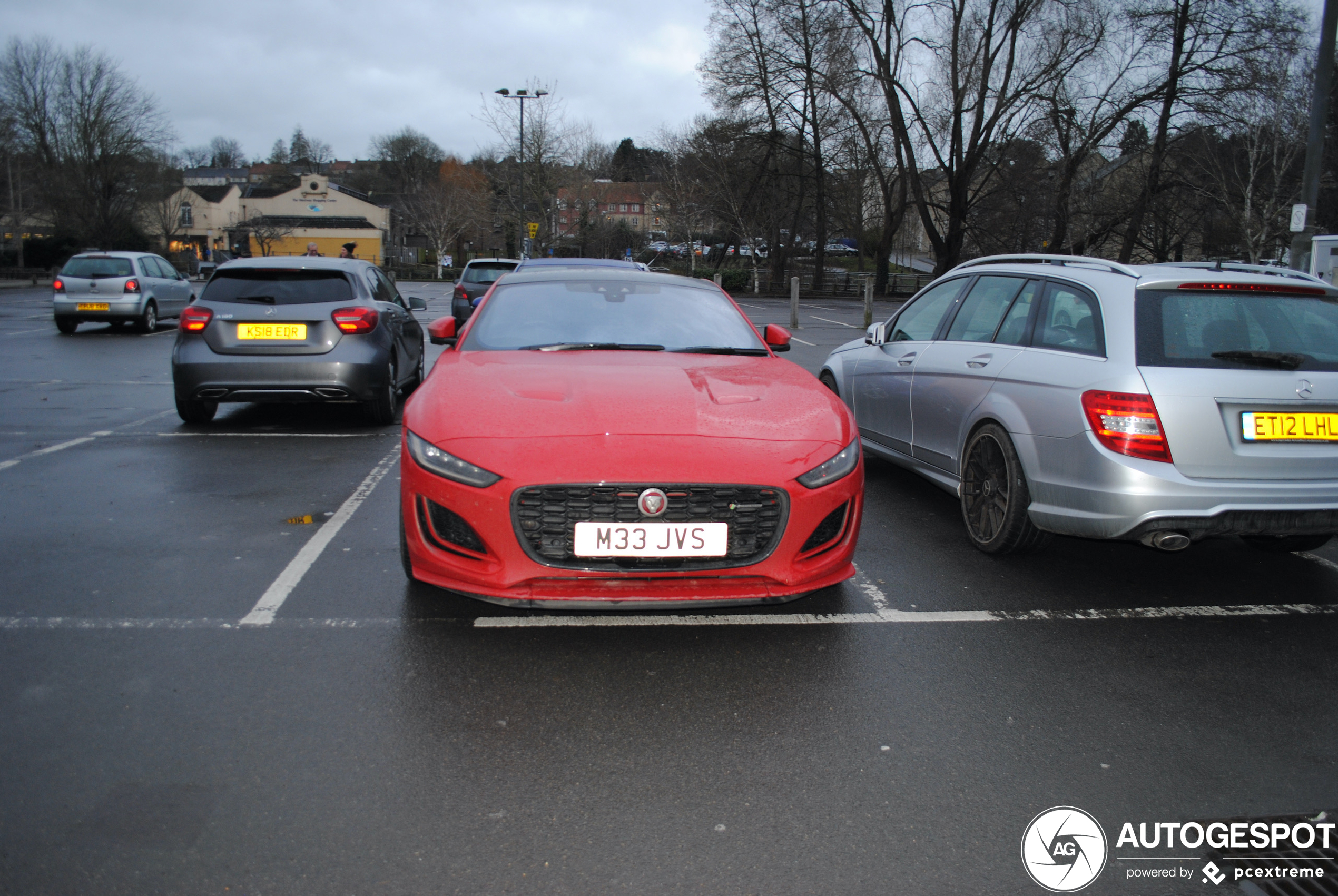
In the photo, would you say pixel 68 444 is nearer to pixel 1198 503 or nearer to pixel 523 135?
pixel 1198 503

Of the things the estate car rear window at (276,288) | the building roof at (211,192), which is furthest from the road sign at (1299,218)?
the building roof at (211,192)

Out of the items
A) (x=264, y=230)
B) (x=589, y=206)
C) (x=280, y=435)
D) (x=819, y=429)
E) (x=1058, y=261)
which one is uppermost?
(x=589, y=206)

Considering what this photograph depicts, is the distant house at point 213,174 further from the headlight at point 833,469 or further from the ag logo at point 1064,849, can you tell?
the ag logo at point 1064,849

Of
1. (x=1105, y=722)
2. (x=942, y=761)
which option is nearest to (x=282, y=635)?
(x=942, y=761)

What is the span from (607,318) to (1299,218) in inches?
409

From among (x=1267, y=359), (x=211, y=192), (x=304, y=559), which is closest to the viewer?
(x=1267, y=359)

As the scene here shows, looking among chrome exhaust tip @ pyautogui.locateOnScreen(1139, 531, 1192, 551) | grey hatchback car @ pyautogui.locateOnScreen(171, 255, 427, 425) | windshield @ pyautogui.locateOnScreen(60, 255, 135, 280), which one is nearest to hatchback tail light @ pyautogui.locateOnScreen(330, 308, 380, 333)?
grey hatchback car @ pyautogui.locateOnScreen(171, 255, 427, 425)

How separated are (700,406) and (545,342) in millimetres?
1236

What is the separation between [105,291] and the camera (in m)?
18.6

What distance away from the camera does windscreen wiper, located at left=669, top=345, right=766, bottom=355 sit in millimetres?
4926

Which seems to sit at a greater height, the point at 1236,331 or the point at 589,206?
the point at 589,206

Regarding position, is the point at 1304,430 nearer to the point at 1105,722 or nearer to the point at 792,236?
the point at 1105,722

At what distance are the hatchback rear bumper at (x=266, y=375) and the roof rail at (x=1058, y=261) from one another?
16.4ft

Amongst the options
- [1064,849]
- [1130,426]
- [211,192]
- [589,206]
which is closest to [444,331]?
[1130,426]
